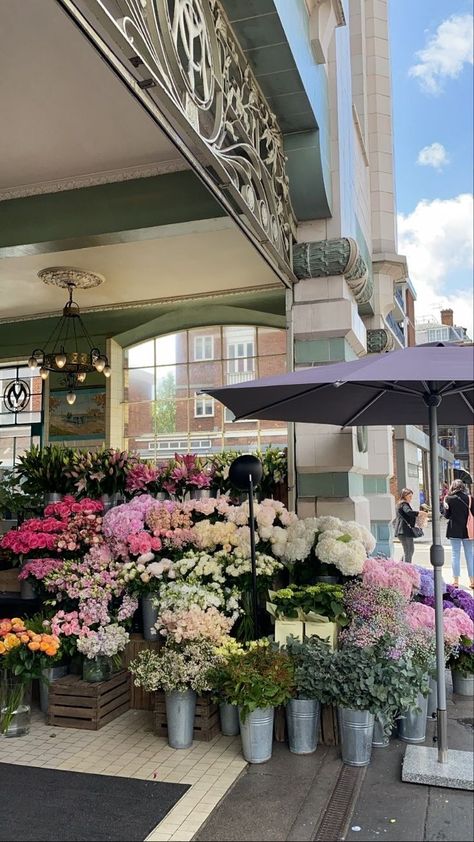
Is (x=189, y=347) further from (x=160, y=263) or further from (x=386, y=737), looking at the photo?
(x=386, y=737)

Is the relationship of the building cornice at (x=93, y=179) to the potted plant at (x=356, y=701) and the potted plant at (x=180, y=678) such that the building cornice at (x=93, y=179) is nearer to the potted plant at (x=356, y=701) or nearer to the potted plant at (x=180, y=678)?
the potted plant at (x=180, y=678)

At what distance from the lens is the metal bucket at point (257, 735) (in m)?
3.85

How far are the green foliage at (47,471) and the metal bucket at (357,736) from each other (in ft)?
10.4

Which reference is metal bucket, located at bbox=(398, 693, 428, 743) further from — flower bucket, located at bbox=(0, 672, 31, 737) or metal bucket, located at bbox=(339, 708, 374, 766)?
flower bucket, located at bbox=(0, 672, 31, 737)

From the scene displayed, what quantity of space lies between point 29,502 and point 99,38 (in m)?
4.28

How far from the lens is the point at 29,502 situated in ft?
19.8

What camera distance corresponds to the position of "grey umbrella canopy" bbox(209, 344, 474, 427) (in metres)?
3.29

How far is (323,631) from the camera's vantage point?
4398 millimetres

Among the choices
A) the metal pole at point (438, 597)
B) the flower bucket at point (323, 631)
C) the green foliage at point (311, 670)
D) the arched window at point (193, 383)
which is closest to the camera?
the metal pole at point (438, 597)

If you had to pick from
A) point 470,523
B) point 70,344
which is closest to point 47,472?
point 70,344

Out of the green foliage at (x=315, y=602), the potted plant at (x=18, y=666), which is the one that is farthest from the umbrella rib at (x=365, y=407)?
the potted plant at (x=18, y=666)

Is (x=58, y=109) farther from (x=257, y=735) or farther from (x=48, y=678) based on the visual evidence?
(x=257, y=735)

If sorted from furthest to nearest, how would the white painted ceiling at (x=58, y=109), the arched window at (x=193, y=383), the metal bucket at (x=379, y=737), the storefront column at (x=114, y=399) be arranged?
the storefront column at (x=114, y=399) → the arched window at (x=193, y=383) → the white painted ceiling at (x=58, y=109) → the metal bucket at (x=379, y=737)

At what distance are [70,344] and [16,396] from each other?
54.6 inches
